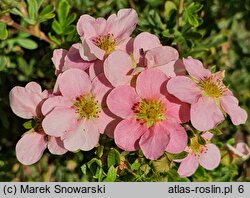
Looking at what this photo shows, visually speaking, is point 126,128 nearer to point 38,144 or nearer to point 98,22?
point 38,144

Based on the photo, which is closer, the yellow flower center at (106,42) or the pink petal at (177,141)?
the pink petal at (177,141)

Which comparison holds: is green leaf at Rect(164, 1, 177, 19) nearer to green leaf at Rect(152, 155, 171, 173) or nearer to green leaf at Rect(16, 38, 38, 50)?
green leaf at Rect(16, 38, 38, 50)

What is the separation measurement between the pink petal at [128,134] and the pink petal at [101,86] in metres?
0.11

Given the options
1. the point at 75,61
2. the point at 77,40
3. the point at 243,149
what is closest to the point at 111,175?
the point at 75,61

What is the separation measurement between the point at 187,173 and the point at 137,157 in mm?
207

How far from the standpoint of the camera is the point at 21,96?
1.59m

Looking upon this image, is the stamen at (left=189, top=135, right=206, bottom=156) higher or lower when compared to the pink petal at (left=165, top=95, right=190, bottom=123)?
lower

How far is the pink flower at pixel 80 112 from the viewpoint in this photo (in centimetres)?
149

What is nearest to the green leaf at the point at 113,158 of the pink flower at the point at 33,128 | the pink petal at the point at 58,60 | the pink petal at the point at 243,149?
the pink flower at the point at 33,128

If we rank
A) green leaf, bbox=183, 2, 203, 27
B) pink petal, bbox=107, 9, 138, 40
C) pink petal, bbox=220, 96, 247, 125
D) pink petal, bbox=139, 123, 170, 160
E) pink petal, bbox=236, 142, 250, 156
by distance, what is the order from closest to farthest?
1. pink petal, bbox=139, 123, 170, 160
2. pink petal, bbox=220, 96, 247, 125
3. pink petal, bbox=107, 9, 138, 40
4. green leaf, bbox=183, 2, 203, 27
5. pink petal, bbox=236, 142, 250, 156

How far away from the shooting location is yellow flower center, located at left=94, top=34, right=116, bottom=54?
1.59 metres

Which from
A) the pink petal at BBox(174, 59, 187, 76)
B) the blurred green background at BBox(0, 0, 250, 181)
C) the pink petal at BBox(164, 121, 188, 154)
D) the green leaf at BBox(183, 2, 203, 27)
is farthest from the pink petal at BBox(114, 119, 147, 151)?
the green leaf at BBox(183, 2, 203, 27)

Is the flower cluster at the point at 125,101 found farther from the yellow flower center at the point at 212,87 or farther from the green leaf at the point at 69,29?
the green leaf at the point at 69,29

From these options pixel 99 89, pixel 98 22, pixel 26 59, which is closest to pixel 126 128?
pixel 99 89
